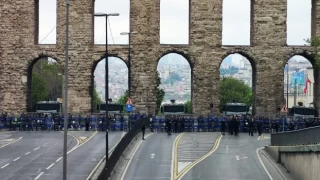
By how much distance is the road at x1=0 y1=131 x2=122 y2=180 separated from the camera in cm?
4009

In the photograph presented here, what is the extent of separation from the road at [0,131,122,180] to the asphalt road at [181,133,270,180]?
635 centimetres

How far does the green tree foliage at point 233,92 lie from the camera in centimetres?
17475

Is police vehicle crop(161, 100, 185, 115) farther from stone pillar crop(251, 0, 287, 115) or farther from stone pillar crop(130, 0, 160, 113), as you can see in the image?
stone pillar crop(251, 0, 287, 115)

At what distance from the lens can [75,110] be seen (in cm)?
7675

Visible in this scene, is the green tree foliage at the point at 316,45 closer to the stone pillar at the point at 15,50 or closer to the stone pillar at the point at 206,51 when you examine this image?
the stone pillar at the point at 206,51

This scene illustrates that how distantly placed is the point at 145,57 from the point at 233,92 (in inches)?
3935

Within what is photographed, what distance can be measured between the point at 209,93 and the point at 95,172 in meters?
38.6

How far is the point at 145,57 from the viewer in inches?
3063

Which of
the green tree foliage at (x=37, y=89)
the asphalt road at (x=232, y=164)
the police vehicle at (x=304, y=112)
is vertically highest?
the green tree foliage at (x=37, y=89)

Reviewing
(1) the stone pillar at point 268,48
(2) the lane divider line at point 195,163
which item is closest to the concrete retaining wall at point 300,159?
(2) the lane divider line at point 195,163

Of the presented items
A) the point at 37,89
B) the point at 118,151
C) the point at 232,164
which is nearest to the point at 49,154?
the point at 118,151

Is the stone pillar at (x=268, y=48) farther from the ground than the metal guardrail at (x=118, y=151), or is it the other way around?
the stone pillar at (x=268, y=48)

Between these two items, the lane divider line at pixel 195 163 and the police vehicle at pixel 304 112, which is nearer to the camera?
the lane divider line at pixel 195 163

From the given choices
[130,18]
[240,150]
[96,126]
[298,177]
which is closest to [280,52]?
[130,18]
